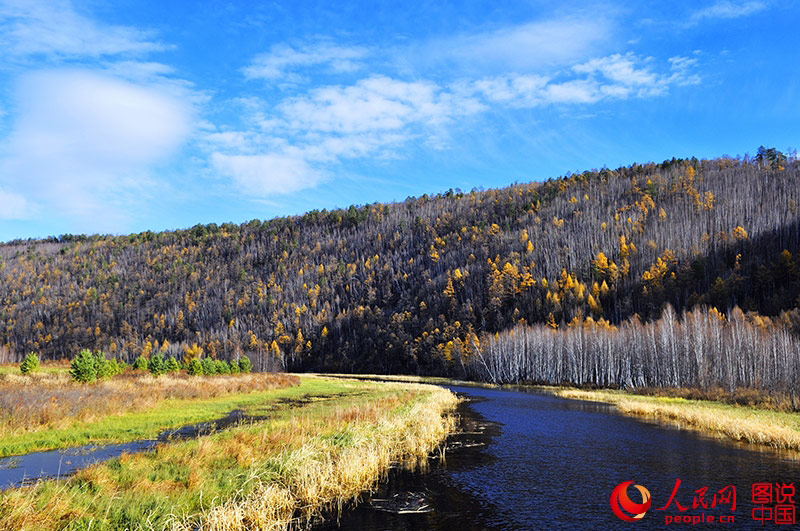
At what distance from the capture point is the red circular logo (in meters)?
15.8

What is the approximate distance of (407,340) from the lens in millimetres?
162625

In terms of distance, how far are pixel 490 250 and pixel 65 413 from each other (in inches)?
6957

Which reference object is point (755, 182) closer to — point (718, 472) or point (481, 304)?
point (481, 304)

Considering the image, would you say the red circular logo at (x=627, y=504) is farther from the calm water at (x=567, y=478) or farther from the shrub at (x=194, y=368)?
the shrub at (x=194, y=368)

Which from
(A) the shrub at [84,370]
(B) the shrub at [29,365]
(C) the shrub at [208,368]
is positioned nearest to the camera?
(A) the shrub at [84,370]

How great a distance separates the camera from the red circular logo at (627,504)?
51.9 feet

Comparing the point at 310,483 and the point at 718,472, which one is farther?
the point at 718,472

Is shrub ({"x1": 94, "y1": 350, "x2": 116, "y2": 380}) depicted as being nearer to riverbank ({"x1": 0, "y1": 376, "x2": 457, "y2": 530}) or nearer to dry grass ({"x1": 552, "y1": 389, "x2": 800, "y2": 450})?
riverbank ({"x1": 0, "y1": 376, "x2": 457, "y2": 530})

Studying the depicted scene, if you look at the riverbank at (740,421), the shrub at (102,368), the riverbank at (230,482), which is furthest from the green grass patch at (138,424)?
the riverbank at (740,421)

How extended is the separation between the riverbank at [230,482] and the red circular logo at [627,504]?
881 cm

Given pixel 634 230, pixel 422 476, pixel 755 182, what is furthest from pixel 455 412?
pixel 755 182

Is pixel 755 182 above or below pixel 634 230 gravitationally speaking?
above

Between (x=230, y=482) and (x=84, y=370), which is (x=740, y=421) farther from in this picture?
(x=84, y=370)

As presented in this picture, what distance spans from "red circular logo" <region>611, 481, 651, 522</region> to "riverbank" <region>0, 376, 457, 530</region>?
8805 millimetres
